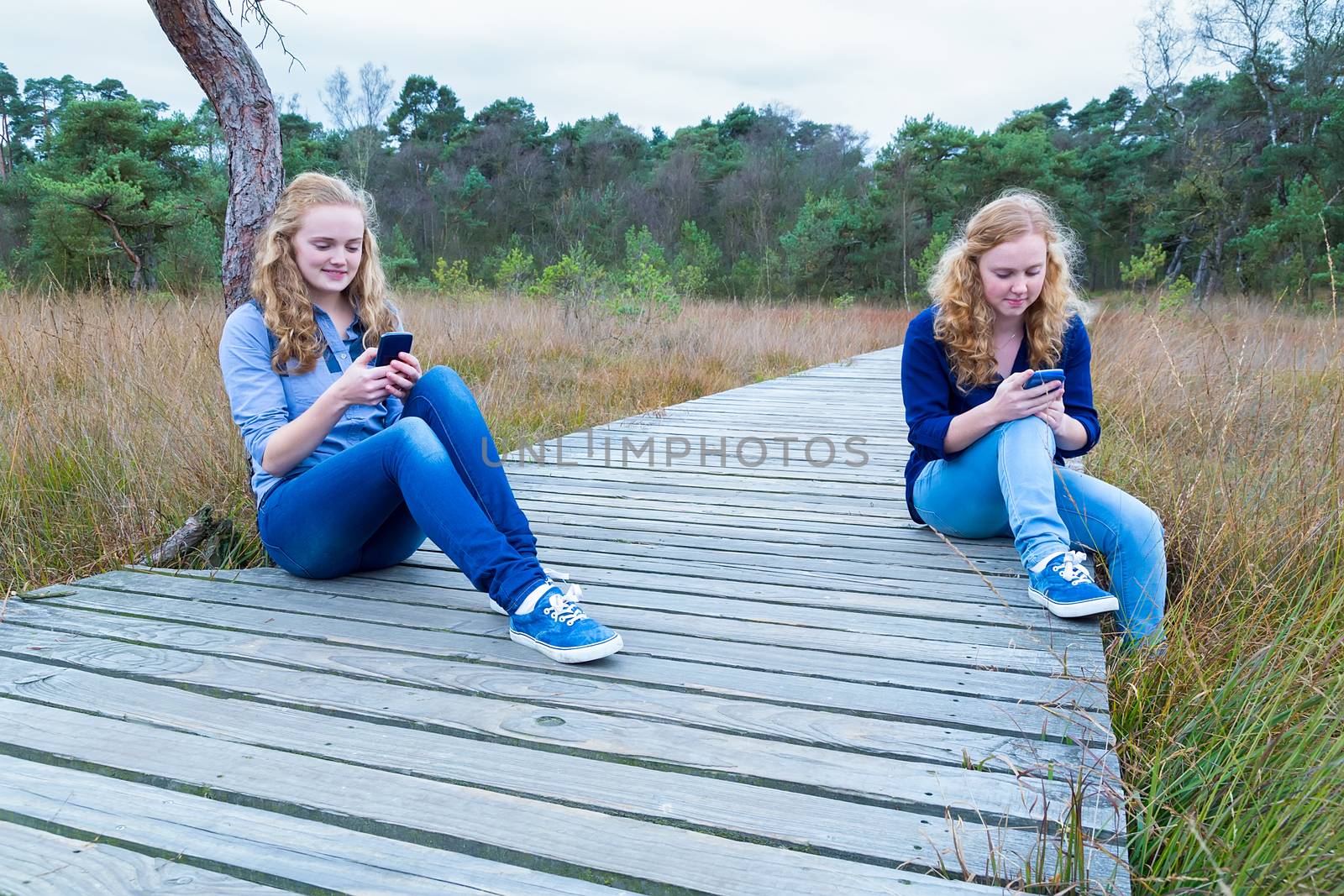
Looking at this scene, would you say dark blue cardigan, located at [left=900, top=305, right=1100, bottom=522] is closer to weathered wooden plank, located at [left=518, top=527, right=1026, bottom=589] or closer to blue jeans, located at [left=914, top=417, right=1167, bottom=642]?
blue jeans, located at [left=914, top=417, right=1167, bottom=642]

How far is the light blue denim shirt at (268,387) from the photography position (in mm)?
2039

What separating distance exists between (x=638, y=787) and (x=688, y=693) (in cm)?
33

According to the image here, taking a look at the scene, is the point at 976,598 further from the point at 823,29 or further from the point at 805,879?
the point at 823,29

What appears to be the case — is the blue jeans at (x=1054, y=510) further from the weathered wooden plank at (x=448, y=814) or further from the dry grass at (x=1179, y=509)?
the weathered wooden plank at (x=448, y=814)

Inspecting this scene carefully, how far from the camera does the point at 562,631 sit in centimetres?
176

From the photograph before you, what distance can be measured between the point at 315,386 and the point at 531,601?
31.9 inches

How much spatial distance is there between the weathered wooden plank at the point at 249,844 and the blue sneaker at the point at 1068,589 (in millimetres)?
1233

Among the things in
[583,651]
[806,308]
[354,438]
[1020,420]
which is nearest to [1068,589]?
[1020,420]

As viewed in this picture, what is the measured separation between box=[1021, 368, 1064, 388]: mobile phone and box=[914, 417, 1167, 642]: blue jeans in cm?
10

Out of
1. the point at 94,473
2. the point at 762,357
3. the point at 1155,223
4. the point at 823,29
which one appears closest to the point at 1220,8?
the point at 1155,223

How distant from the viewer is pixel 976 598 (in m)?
2.13

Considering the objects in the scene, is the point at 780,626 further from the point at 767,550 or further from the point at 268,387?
the point at 268,387

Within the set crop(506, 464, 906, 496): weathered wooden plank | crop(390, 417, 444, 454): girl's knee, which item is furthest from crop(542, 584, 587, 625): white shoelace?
crop(506, 464, 906, 496): weathered wooden plank

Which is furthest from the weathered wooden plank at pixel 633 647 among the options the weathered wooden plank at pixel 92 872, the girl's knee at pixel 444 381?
the weathered wooden plank at pixel 92 872
